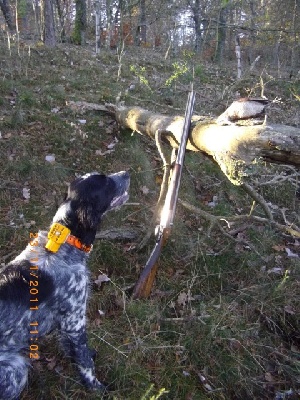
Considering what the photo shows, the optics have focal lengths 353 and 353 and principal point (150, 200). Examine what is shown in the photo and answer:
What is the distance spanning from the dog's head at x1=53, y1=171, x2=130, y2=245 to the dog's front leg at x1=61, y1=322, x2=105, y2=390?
92 centimetres

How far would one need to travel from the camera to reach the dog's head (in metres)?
3.42

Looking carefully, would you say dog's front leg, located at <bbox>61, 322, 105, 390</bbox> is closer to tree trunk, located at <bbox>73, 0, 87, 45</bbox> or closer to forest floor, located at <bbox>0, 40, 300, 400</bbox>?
forest floor, located at <bbox>0, 40, 300, 400</bbox>

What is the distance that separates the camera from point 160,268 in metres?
4.93

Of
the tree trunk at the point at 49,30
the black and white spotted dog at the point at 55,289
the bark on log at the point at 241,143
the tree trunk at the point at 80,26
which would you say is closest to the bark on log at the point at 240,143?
the bark on log at the point at 241,143

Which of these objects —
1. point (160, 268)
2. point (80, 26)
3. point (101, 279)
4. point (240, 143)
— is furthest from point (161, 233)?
point (80, 26)

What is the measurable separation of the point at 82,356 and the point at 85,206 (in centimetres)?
150

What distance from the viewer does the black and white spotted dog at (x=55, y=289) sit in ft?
9.95

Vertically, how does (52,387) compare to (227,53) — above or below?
below

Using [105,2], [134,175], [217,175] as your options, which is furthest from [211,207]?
[105,2]

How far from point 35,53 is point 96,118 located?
14.8 feet

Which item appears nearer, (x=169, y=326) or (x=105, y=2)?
(x=169, y=326)

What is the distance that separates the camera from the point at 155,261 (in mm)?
3998

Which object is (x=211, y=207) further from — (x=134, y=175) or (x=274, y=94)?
(x=274, y=94)

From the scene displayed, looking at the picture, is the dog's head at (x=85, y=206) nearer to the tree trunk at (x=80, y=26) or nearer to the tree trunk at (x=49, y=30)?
the tree trunk at (x=49, y=30)
